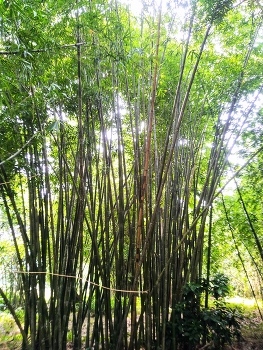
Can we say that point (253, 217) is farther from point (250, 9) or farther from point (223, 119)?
point (250, 9)

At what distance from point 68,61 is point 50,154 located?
4.47 ft

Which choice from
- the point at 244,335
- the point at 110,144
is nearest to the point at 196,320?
the point at 244,335

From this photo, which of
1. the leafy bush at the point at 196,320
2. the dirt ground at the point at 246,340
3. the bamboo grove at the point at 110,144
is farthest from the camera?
the dirt ground at the point at 246,340

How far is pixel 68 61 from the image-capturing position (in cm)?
270

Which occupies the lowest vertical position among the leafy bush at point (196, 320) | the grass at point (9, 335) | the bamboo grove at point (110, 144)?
the grass at point (9, 335)

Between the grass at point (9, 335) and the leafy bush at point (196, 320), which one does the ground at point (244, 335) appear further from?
the leafy bush at point (196, 320)

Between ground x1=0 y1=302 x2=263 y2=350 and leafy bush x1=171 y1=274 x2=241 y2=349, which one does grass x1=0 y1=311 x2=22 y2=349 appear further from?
leafy bush x1=171 y1=274 x2=241 y2=349

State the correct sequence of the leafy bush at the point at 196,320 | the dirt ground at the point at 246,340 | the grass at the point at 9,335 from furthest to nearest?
1. the grass at the point at 9,335
2. the dirt ground at the point at 246,340
3. the leafy bush at the point at 196,320

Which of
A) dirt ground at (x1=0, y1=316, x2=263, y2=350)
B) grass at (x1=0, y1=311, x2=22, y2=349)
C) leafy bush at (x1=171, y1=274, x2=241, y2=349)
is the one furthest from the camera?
grass at (x1=0, y1=311, x2=22, y2=349)

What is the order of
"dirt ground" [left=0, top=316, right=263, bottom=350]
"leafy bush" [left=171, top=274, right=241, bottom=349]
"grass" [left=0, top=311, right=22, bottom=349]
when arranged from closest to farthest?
"leafy bush" [left=171, top=274, right=241, bottom=349]
"dirt ground" [left=0, top=316, right=263, bottom=350]
"grass" [left=0, top=311, right=22, bottom=349]

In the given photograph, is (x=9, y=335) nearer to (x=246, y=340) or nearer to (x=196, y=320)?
(x=196, y=320)

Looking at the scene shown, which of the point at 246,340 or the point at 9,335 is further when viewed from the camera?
the point at 9,335

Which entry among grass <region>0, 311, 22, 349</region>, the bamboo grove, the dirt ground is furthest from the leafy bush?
grass <region>0, 311, 22, 349</region>

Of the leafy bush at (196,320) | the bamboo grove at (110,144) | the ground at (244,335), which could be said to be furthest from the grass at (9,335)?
the leafy bush at (196,320)
